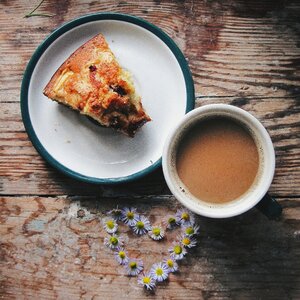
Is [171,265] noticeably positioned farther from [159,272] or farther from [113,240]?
[113,240]

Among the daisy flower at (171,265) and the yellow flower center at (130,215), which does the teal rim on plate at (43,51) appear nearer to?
the yellow flower center at (130,215)

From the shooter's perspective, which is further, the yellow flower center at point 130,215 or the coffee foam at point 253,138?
the yellow flower center at point 130,215

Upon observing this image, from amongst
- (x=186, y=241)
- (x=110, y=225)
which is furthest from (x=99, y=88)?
(x=186, y=241)

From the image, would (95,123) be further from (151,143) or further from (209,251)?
(209,251)

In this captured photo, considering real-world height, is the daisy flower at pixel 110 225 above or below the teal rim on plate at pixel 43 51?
below

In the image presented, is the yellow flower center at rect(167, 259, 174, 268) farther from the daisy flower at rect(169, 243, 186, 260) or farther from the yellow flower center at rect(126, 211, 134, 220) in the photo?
the yellow flower center at rect(126, 211, 134, 220)

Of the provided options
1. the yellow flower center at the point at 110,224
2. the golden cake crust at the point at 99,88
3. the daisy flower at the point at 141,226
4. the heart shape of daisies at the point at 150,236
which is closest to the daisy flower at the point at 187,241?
the heart shape of daisies at the point at 150,236

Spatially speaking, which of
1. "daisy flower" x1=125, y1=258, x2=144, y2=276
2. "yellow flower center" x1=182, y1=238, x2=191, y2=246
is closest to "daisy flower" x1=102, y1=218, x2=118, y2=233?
"daisy flower" x1=125, y1=258, x2=144, y2=276
